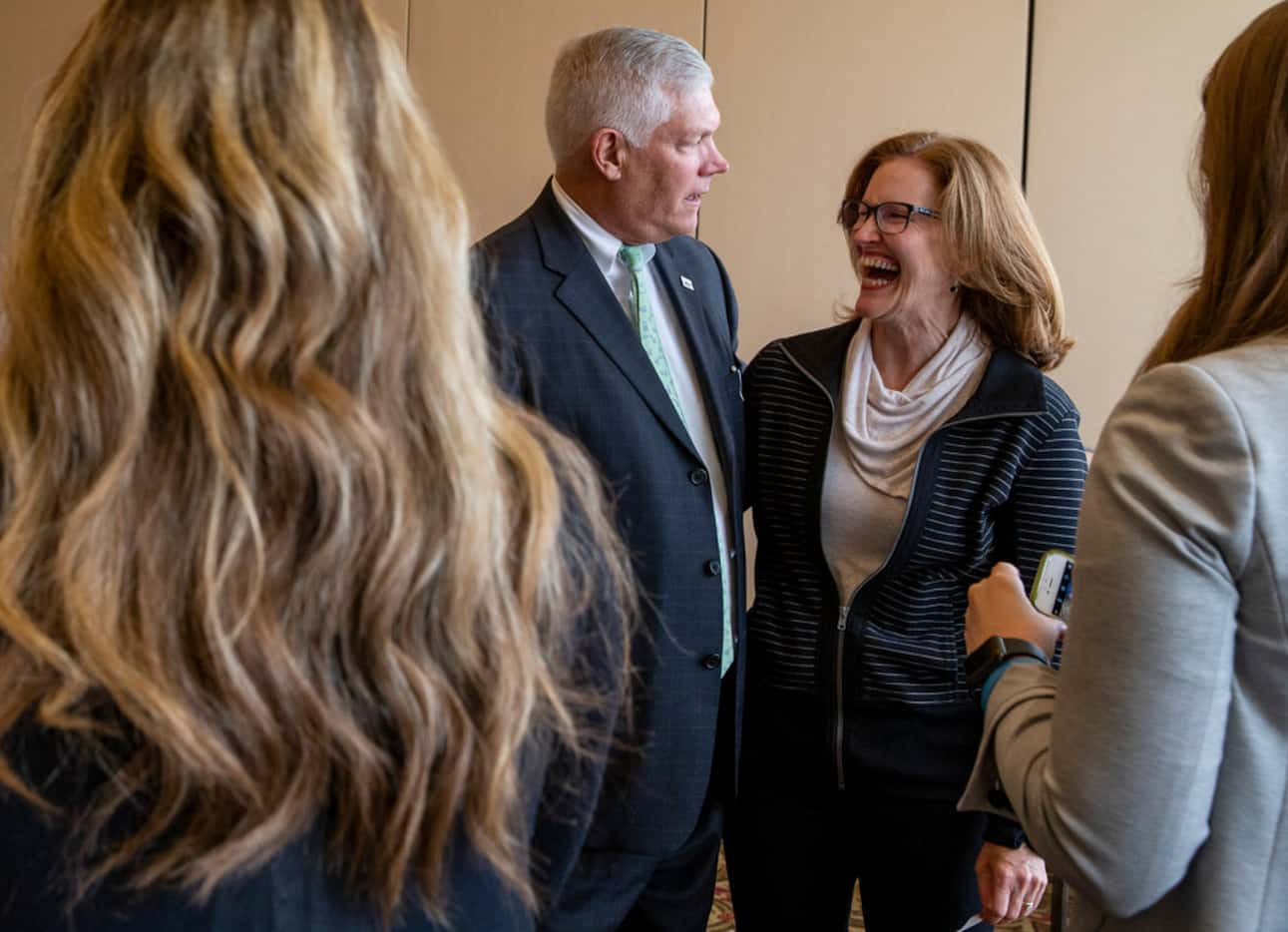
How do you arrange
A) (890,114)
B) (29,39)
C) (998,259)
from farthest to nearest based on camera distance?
(29,39), (890,114), (998,259)

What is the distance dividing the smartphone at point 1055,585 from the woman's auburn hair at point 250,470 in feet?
2.63

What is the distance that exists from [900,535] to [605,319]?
1.84ft

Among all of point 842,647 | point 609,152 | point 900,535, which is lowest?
point 842,647

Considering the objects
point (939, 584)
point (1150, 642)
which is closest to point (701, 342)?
point (939, 584)

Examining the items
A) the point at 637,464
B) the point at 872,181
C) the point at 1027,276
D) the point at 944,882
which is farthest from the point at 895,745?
the point at 872,181

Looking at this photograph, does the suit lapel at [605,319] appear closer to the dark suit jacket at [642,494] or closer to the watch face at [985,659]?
the dark suit jacket at [642,494]

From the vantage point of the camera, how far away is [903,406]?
1.95 metres

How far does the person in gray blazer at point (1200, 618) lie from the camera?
951 millimetres

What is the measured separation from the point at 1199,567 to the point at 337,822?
66cm

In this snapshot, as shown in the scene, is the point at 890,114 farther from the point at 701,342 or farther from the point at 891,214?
the point at 701,342

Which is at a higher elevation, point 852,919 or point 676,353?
point 676,353

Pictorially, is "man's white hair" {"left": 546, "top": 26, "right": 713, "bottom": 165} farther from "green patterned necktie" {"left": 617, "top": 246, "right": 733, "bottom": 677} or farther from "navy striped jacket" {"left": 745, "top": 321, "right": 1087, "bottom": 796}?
"navy striped jacket" {"left": 745, "top": 321, "right": 1087, "bottom": 796}

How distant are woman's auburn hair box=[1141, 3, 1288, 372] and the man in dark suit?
36.5 inches

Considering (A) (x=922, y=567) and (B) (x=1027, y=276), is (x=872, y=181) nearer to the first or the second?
(B) (x=1027, y=276)
